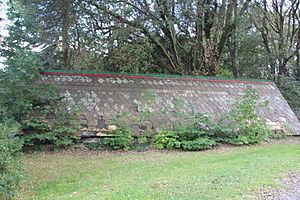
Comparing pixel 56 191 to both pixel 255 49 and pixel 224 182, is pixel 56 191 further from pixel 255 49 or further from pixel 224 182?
pixel 255 49

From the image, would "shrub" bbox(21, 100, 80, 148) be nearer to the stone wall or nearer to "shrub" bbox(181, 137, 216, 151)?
the stone wall

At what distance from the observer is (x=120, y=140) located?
27.0ft

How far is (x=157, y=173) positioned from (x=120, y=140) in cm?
273

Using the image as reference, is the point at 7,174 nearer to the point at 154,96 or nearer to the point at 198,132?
the point at 198,132

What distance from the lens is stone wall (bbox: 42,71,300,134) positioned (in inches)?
356

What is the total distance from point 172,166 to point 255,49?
13.1 metres

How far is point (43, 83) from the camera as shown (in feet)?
28.3

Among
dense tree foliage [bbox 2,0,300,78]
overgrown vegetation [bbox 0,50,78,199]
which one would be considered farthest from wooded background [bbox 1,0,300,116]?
overgrown vegetation [bbox 0,50,78,199]

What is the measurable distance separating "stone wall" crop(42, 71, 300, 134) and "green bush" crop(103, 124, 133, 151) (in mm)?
577

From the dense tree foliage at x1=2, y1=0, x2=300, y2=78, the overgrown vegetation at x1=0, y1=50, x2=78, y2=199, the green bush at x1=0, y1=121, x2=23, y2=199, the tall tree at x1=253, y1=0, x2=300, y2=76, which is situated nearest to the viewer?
the green bush at x1=0, y1=121, x2=23, y2=199

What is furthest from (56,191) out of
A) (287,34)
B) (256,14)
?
(287,34)

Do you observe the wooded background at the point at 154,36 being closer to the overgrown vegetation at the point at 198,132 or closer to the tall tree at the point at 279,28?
the tall tree at the point at 279,28

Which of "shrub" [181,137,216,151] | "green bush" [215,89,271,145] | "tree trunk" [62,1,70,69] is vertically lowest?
"shrub" [181,137,216,151]

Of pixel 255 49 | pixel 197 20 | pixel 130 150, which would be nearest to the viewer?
pixel 130 150
